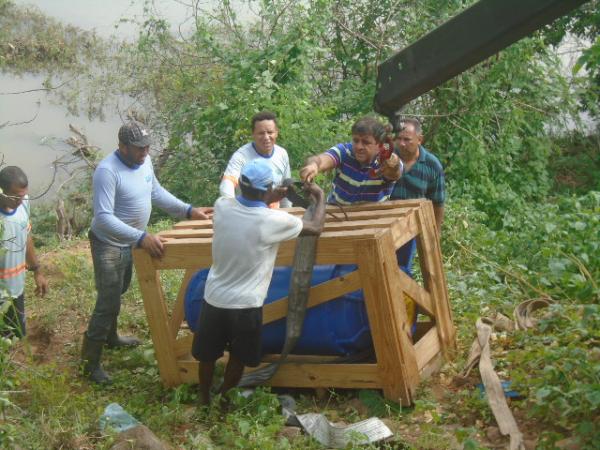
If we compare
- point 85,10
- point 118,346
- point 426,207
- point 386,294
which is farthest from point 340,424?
point 85,10

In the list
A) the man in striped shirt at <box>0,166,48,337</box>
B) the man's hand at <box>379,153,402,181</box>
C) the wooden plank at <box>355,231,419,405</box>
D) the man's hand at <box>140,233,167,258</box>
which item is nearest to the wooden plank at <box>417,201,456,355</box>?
the man's hand at <box>379,153,402,181</box>

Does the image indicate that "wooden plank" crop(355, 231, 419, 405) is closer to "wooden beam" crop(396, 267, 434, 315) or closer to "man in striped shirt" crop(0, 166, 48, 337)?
"wooden beam" crop(396, 267, 434, 315)

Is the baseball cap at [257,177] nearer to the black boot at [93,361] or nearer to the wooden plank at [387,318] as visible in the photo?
the wooden plank at [387,318]

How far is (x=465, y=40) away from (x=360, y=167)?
1.97 m

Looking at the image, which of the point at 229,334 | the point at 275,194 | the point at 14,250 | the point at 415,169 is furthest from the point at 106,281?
the point at 415,169

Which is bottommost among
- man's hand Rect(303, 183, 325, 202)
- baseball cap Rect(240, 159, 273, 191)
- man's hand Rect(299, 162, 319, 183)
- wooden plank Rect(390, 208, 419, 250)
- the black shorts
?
the black shorts

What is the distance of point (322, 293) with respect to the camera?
15.8ft

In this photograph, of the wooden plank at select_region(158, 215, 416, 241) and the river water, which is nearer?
the wooden plank at select_region(158, 215, 416, 241)

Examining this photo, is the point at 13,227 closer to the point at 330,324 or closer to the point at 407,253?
the point at 330,324

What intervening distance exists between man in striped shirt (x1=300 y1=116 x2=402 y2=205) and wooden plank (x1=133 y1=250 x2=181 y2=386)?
1.19m

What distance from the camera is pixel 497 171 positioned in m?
10.4

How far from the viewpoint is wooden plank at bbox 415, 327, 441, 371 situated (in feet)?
16.5

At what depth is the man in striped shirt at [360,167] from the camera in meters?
5.14

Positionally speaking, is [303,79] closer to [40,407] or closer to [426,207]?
[426,207]
